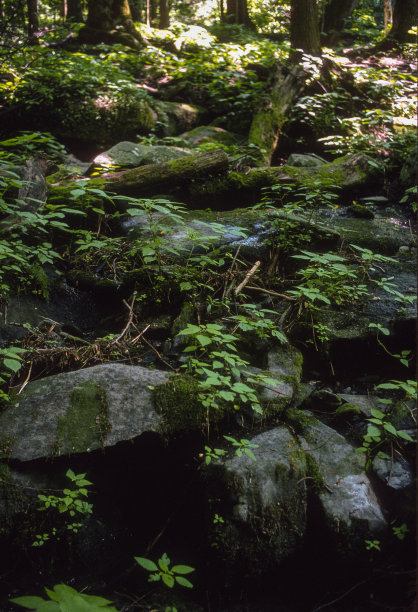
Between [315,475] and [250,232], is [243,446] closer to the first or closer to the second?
[315,475]

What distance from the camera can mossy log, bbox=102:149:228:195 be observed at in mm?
4766

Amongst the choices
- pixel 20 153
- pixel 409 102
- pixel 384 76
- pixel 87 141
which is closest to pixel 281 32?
pixel 384 76

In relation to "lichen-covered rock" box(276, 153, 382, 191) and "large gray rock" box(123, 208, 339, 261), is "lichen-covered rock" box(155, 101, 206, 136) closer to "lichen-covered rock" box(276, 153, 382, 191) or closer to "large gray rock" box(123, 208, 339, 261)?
"lichen-covered rock" box(276, 153, 382, 191)

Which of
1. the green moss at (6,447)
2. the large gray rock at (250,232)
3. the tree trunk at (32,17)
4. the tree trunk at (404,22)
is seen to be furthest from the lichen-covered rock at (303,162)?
the tree trunk at (32,17)

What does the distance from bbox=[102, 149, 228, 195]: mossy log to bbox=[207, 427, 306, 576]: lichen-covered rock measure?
3621 millimetres

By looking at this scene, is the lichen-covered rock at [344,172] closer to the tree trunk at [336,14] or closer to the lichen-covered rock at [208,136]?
the lichen-covered rock at [208,136]

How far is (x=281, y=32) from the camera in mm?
16359

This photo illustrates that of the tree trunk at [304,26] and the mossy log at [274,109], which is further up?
the tree trunk at [304,26]

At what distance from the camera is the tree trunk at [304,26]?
8.86 meters

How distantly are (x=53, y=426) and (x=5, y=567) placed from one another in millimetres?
730

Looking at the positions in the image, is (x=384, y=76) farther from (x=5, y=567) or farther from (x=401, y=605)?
(x=5, y=567)

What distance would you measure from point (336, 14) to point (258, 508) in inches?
702

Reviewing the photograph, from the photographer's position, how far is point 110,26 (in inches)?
471

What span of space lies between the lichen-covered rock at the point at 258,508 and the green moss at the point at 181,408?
0.99ft
